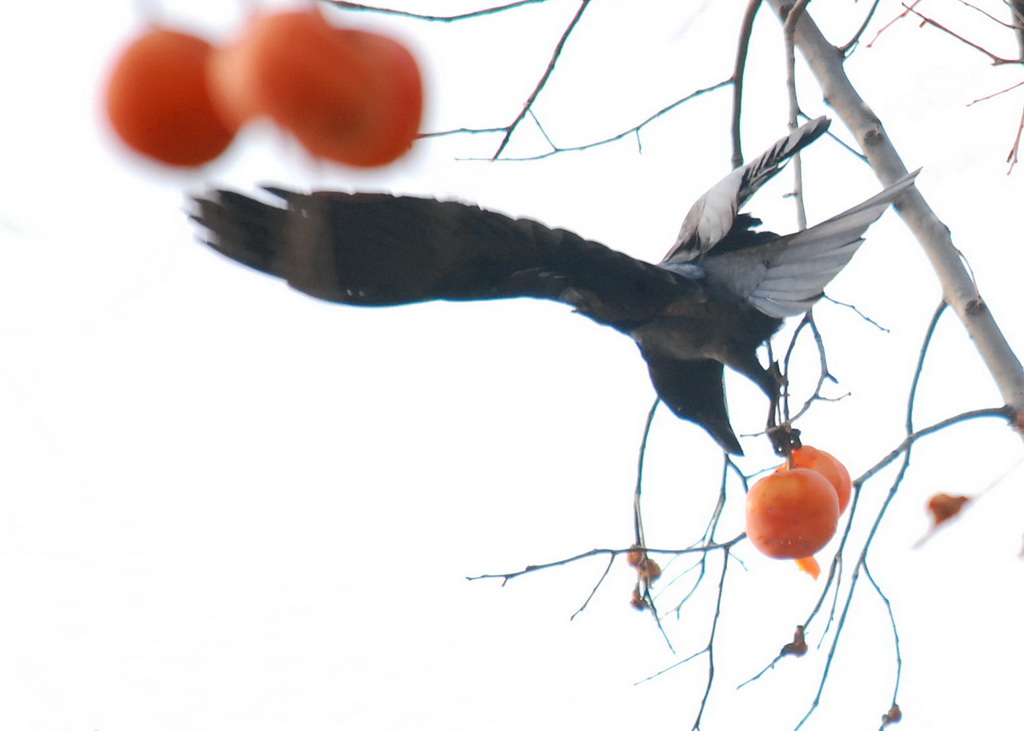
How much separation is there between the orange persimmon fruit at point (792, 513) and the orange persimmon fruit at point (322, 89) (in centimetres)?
117

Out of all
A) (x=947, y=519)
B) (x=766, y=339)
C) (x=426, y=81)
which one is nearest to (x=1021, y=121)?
(x=766, y=339)

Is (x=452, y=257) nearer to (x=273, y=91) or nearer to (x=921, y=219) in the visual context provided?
(x=921, y=219)

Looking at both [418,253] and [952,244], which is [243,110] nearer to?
[418,253]

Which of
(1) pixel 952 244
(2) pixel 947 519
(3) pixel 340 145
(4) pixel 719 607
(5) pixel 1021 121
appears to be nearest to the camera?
(3) pixel 340 145

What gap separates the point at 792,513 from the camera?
1.49 m

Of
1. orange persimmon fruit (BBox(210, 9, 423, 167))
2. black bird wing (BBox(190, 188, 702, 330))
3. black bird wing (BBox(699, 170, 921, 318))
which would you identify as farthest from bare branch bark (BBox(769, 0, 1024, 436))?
orange persimmon fruit (BBox(210, 9, 423, 167))

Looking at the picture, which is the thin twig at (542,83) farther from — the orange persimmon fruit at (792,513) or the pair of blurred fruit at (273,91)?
the pair of blurred fruit at (273,91)

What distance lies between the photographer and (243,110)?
17.1 inches

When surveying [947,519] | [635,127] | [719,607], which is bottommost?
[947,519]

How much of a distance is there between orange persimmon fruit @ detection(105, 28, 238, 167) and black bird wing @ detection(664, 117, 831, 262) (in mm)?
1407

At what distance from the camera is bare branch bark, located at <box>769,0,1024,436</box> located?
159 centimetres

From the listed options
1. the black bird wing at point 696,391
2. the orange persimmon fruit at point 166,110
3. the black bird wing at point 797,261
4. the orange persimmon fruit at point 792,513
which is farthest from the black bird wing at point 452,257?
the orange persimmon fruit at point 166,110

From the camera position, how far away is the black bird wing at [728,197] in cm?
175

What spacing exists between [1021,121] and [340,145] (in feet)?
5.93
